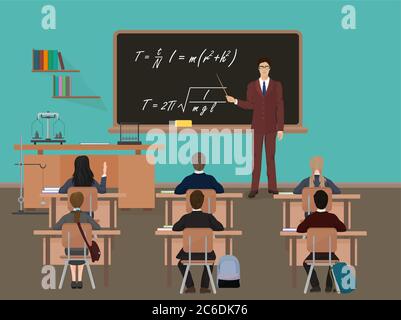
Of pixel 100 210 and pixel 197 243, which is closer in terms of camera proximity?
pixel 197 243

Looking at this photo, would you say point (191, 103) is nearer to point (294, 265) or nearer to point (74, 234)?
point (294, 265)

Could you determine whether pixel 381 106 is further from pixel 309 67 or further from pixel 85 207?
pixel 85 207

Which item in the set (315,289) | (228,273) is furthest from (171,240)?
(315,289)

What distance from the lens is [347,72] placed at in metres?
15.8

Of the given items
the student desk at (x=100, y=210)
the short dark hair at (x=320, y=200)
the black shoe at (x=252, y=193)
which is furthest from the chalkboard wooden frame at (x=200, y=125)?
the short dark hair at (x=320, y=200)

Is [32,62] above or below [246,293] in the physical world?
above

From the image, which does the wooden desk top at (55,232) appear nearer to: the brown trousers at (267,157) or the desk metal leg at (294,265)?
the desk metal leg at (294,265)

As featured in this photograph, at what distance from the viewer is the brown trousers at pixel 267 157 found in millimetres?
13602

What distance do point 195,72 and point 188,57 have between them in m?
0.26

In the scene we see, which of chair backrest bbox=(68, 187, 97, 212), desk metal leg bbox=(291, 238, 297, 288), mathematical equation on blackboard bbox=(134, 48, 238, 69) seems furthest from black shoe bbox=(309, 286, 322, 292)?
mathematical equation on blackboard bbox=(134, 48, 238, 69)

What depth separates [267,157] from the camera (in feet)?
44.9

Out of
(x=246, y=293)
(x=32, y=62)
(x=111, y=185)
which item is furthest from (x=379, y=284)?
(x=32, y=62)

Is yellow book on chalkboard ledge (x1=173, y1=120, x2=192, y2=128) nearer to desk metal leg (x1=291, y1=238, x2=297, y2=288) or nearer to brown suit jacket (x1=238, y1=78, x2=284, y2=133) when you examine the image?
brown suit jacket (x1=238, y1=78, x2=284, y2=133)

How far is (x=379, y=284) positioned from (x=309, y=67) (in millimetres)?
7173
